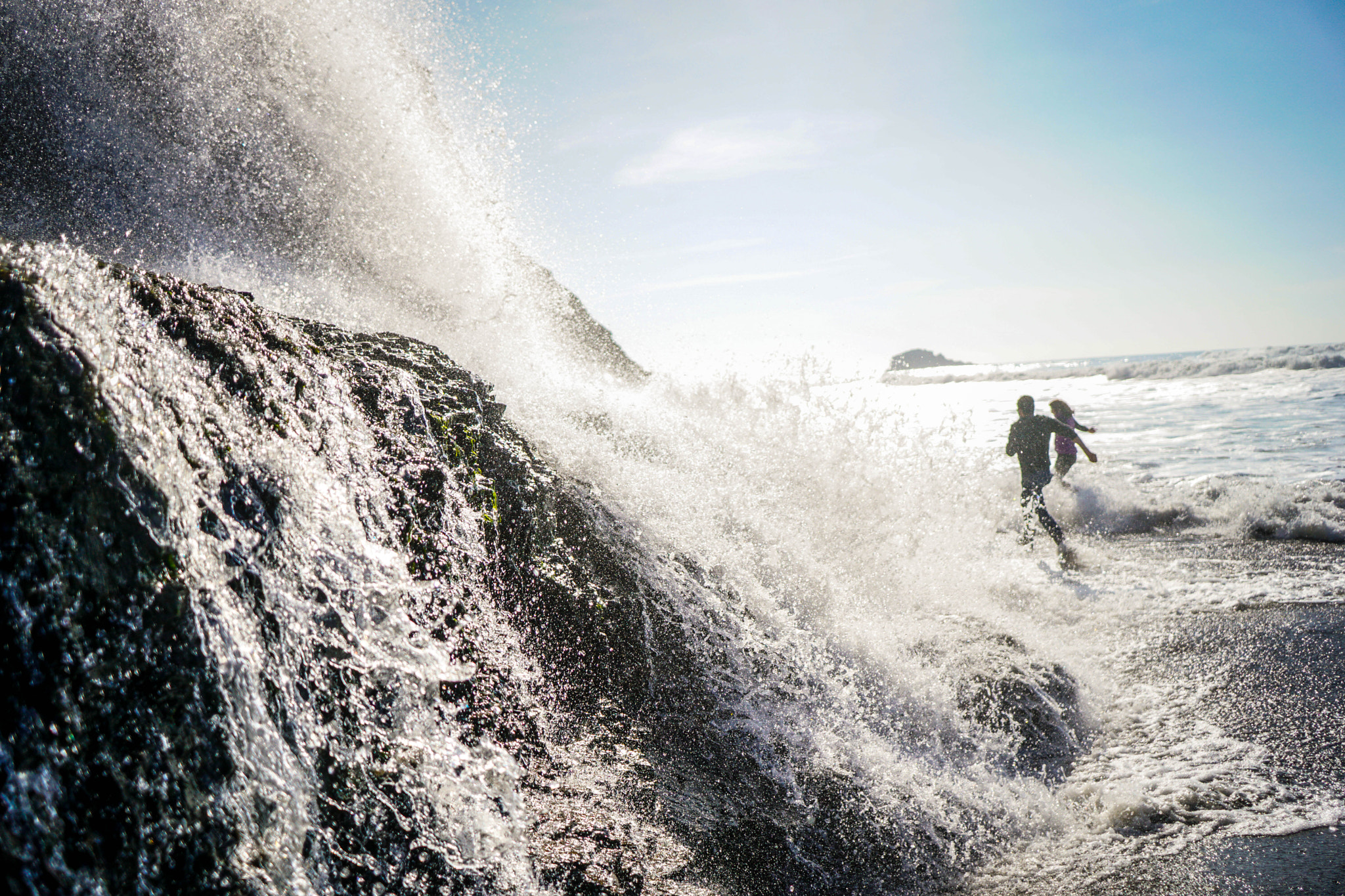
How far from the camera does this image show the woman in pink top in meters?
8.44

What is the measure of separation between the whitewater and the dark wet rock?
0.07 ft

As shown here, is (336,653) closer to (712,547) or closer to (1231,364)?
(712,547)

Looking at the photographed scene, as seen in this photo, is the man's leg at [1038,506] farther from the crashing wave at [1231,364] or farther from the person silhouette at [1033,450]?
the crashing wave at [1231,364]

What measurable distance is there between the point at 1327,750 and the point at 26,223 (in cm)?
933

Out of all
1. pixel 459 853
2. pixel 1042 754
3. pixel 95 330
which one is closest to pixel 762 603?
pixel 1042 754

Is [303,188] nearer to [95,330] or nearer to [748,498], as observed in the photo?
[748,498]

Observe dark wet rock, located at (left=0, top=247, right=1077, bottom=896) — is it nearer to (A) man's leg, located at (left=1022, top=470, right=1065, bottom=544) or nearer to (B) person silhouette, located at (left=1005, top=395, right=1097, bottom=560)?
(A) man's leg, located at (left=1022, top=470, right=1065, bottom=544)

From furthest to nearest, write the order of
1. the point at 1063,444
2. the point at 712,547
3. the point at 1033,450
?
the point at 1063,444 < the point at 1033,450 < the point at 712,547

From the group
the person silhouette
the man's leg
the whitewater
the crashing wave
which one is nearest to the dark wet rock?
the whitewater

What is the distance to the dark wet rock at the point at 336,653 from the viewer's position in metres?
1.20

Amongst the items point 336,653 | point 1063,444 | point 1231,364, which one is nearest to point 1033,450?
point 1063,444

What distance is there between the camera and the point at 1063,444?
9.08 metres

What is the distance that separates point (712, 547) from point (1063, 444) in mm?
7129

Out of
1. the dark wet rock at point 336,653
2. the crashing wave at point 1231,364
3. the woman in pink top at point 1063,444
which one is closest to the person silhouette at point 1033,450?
the woman in pink top at point 1063,444
